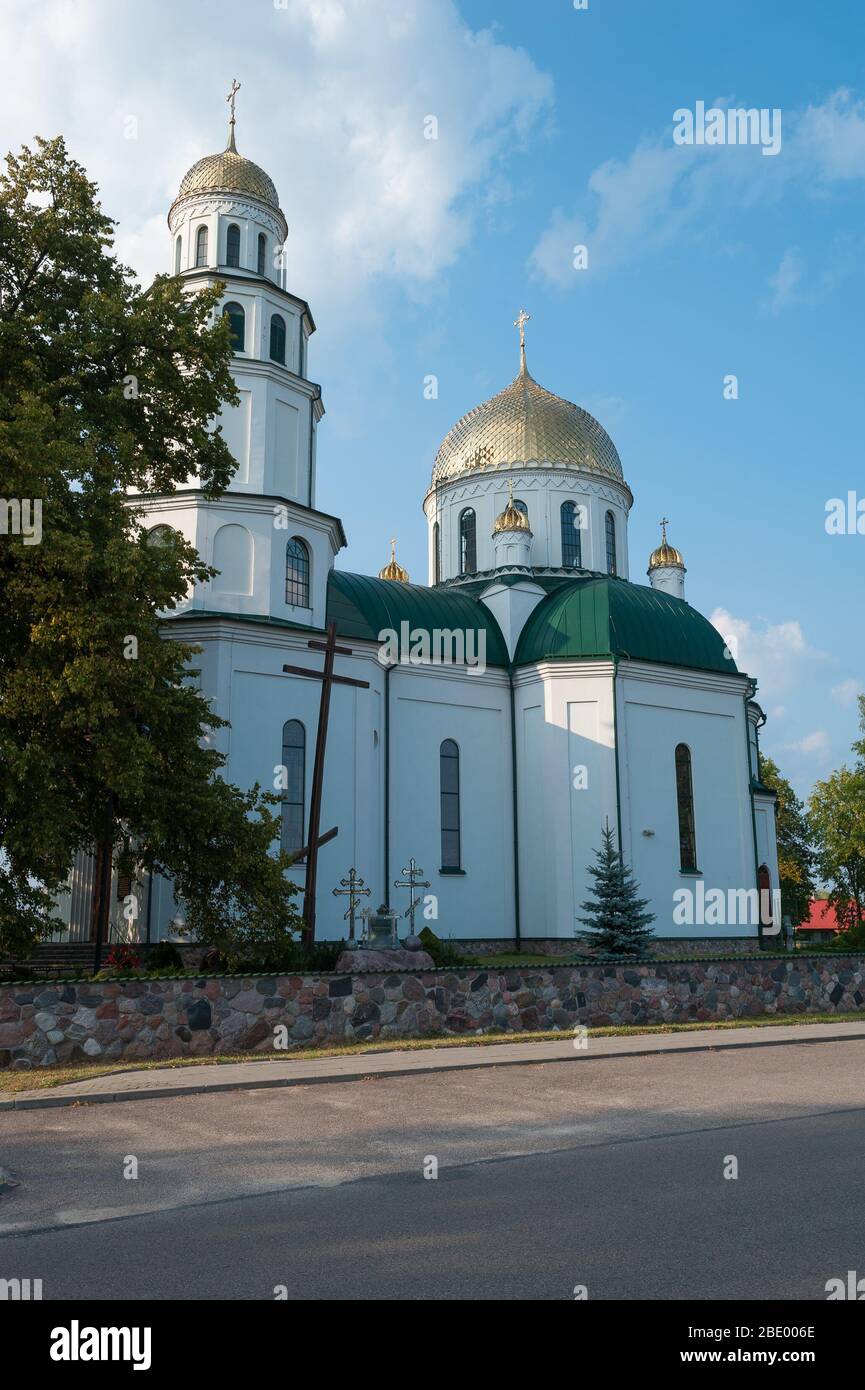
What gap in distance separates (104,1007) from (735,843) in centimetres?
1952

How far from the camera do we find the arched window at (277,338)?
24961 mm

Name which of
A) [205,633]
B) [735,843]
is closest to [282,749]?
[205,633]

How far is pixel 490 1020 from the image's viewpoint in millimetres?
15734

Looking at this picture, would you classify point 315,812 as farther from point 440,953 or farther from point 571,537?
point 571,537

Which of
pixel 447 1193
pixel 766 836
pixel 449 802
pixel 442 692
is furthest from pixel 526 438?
pixel 447 1193

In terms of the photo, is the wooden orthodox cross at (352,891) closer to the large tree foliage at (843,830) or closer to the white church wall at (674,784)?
the white church wall at (674,784)

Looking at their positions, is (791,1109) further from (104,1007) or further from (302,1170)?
(104,1007)

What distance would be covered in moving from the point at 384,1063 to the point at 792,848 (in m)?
47.7

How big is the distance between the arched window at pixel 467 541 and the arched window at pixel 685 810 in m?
9.34

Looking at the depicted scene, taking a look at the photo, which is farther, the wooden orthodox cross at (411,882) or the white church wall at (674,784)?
the white church wall at (674,784)

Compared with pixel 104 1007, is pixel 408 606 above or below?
above

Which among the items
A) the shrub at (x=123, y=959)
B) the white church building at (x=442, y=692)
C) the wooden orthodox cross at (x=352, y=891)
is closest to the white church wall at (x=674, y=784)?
the white church building at (x=442, y=692)

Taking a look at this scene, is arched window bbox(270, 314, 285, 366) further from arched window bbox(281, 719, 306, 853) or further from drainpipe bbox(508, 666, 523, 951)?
drainpipe bbox(508, 666, 523, 951)

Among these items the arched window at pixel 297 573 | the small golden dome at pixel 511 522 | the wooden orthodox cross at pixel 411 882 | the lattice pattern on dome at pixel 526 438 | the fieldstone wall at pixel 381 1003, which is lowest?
the fieldstone wall at pixel 381 1003
